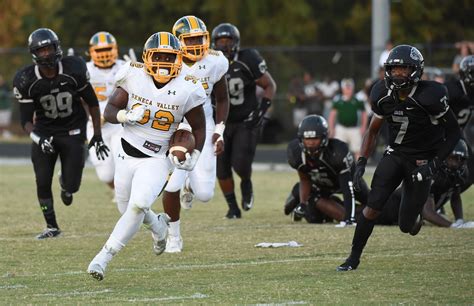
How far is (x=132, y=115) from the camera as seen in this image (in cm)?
757

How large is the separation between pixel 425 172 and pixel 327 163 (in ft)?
9.36

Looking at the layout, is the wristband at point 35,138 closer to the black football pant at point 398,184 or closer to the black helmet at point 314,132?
the black helmet at point 314,132

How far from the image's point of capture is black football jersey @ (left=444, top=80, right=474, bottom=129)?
1055cm

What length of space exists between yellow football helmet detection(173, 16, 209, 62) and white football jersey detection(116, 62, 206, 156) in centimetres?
191

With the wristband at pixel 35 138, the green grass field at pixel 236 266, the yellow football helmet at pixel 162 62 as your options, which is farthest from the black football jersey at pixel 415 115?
the wristband at pixel 35 138

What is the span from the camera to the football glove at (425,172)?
7.90m

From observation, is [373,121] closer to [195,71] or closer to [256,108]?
[195,71]

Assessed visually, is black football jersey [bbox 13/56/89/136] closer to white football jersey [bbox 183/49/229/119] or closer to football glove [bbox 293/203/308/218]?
white football jersey [bbox 183/49/229/119]

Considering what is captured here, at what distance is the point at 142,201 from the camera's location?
24.6 ft

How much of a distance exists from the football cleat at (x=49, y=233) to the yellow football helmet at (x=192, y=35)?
1939 millimetres

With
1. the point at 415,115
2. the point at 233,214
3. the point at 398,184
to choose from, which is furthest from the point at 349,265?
the point at 233,214

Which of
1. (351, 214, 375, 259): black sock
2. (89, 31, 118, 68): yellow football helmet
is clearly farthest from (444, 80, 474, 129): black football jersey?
(89, 31, 118, 68): yellow football helmet

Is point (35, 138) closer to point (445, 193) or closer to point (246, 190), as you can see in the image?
point (246, 190)

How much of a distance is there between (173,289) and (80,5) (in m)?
24.4
